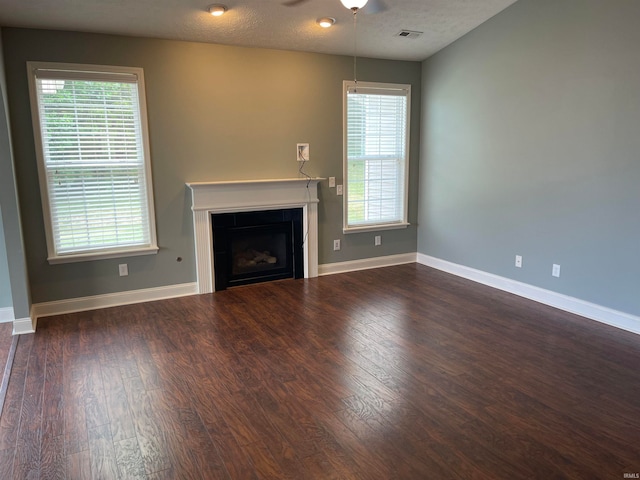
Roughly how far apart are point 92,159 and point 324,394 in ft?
9.86

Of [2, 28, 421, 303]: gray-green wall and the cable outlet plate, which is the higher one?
[2, 28, 421, 303]: gray-green wall

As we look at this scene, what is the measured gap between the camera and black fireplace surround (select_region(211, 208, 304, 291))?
185 inches

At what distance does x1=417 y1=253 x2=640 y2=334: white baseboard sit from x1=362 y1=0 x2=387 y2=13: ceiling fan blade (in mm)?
2892

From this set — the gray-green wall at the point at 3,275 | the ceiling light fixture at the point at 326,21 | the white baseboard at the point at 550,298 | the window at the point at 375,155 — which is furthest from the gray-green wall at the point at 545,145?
the gray-green wall at the point at 3,275

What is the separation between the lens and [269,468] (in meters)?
2.07

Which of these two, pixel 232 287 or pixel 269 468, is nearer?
pixel 269 468

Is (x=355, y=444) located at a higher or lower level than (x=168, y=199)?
lower

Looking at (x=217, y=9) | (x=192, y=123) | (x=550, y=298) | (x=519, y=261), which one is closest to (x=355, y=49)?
(x=217, y=9)

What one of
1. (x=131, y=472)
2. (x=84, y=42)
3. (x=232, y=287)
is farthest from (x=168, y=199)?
(x=131, y=472)

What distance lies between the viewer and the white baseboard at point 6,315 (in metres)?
3.98

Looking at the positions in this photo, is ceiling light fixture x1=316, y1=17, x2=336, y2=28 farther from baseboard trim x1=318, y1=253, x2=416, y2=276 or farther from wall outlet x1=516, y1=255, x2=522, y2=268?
wall outlet x1=516, y1=255, x2=522, y2=268

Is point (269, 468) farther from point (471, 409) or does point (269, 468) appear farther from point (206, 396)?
point (471, 409)

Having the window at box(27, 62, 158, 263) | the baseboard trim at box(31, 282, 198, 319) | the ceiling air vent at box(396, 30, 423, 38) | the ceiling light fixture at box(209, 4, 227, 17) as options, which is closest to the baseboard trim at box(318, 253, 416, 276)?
the baseboard trim at box(31, 282, 198, 319)

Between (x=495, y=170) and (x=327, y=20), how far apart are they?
2260mm
